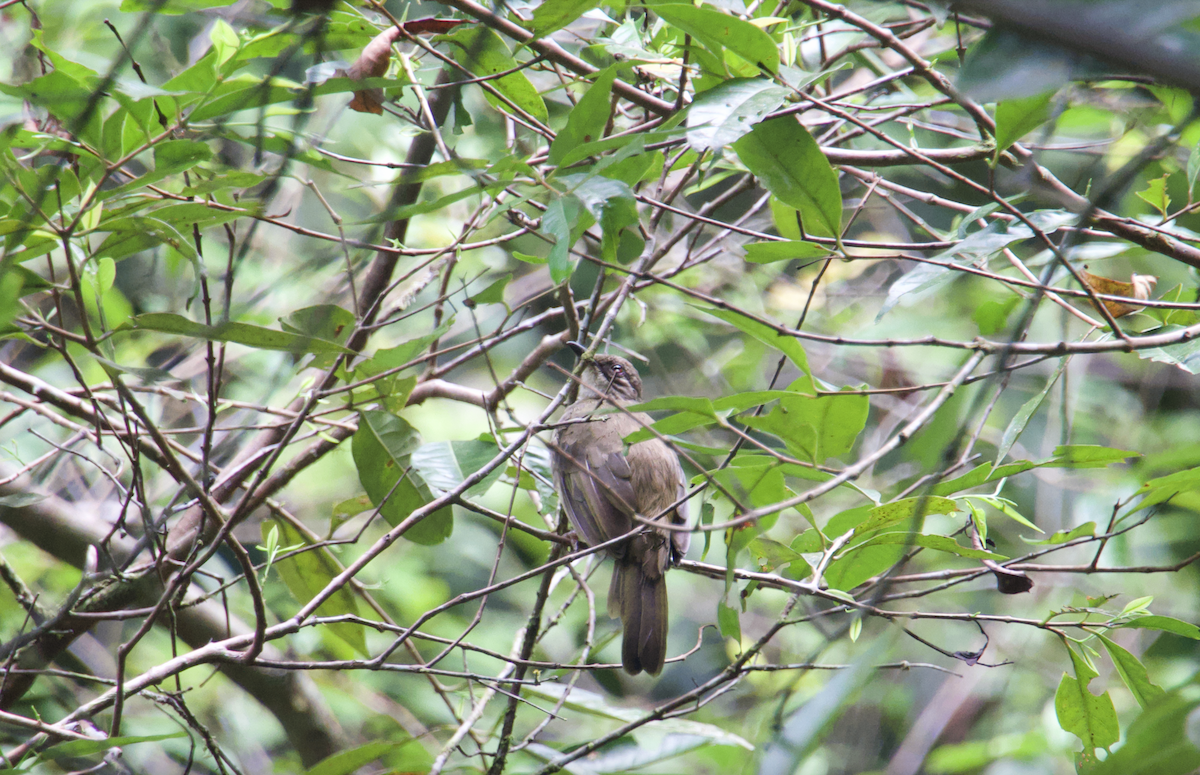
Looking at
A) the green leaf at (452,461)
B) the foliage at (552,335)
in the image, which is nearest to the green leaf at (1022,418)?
the foliage at (552,335)

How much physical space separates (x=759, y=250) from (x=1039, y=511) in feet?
17.1

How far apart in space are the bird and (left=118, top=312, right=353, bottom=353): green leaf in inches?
44.5

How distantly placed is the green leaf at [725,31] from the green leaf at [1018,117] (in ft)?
1.61

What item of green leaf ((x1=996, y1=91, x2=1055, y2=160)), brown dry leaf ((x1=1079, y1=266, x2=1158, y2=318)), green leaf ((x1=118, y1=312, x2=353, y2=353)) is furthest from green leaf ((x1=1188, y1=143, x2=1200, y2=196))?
green leaf ((x1=118, y1=312, x2=353, y2=353))

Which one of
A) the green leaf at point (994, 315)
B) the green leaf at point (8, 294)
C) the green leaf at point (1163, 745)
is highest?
the green leaf at point (8, 294)

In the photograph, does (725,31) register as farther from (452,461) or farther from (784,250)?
(452,461)

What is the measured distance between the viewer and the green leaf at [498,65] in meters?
2.36

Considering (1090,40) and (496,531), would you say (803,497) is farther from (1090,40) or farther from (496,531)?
(496,531)

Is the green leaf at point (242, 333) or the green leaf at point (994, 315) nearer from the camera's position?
the green leaf at point (242, 333)

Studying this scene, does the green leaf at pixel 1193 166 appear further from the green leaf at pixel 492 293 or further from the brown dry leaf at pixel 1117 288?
the green leaf at pixel 492 293

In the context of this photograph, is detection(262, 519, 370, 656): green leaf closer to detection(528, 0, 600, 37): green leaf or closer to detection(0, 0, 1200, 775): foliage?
detection(0, 0, 1200, 775): foliage

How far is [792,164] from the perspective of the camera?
1984mm

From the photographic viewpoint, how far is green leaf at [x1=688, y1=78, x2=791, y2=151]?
68.3 inches

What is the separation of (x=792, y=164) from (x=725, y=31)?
0.33 m
